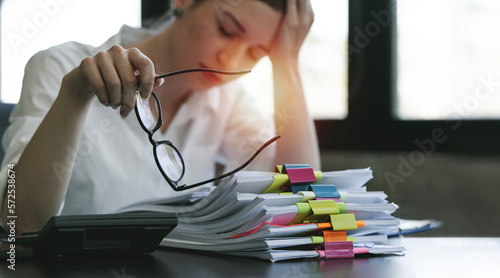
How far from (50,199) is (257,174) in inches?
15.2

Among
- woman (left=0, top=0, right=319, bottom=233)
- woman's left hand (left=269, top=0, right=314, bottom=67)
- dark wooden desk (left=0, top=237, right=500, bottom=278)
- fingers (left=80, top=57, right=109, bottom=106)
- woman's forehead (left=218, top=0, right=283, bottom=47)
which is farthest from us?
woman's left hand (left=269, top=0, right=314, bottom=67)

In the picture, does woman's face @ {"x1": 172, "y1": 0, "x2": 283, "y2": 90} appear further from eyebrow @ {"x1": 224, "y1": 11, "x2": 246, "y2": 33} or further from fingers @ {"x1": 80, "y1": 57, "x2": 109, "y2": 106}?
fingers @ {"x1": 80, "y1": 57, "x2": 109, "y2": 106}

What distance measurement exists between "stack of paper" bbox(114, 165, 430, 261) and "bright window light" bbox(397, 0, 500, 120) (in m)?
1.44

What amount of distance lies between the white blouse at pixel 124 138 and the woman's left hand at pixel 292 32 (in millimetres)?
203

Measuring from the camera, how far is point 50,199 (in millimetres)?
781

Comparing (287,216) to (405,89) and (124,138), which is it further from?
(405,89)

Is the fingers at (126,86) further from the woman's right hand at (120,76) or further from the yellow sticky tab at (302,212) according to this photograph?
the yellow sticky tab at (302,212)

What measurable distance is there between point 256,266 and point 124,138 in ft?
2.39

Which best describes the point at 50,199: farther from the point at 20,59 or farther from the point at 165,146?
the point at 20,59

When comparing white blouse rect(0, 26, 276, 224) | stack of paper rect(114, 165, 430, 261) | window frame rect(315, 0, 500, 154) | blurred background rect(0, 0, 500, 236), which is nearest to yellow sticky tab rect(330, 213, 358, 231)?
stack of paper rect(114, 165, 430, 261)

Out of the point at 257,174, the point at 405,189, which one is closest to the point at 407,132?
the point at 405,189

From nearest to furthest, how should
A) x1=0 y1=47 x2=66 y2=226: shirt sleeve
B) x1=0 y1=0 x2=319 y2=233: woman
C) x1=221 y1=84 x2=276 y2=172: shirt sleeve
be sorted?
x1=0 y1=0 x2=319 y2=233: woman < x1=0 y1=47 x2=66 y2=226: shirt sleeve < x1=221 y1=84 x2=276 y2=172: shirt sleeve

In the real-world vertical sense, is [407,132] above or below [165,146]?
below

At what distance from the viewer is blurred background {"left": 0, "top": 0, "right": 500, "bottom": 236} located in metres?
1.82
